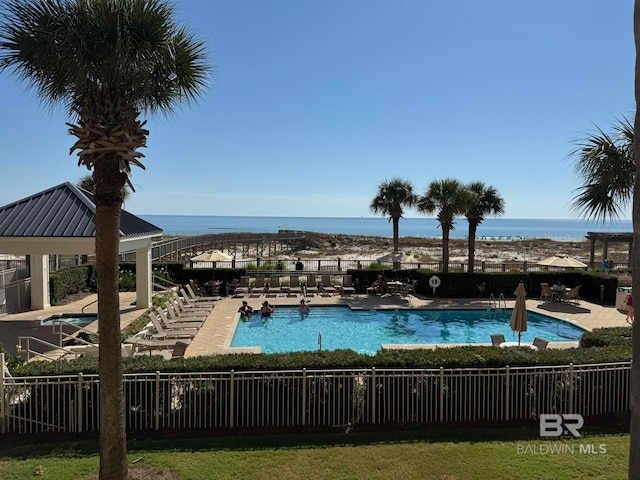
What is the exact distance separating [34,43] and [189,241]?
33.3 meters

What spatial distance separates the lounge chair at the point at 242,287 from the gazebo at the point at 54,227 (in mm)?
5968

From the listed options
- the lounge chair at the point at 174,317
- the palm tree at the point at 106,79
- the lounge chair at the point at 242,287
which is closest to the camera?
the palm tree at the point at 106,79

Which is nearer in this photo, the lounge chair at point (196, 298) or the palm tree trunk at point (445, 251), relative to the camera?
the lounge chair at point (196, 298)

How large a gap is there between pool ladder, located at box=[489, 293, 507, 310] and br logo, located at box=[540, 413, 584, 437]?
41.5 ft

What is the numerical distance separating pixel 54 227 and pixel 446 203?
18.1 metres

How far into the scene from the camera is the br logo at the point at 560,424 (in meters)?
6.91

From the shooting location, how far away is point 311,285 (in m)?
22.5

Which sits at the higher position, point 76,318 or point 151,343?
point 151,343

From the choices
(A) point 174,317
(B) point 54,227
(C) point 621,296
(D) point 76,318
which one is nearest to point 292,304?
(A) point 174,317

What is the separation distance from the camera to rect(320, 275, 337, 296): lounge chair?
22.1 metres

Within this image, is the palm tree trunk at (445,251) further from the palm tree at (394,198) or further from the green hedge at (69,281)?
the green hedge at (69,281)

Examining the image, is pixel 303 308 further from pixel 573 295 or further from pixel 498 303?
pixel 573 295

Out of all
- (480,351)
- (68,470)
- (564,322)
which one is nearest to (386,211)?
(564,322)

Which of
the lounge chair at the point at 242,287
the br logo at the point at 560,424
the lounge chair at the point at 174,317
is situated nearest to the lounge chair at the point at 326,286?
the lounge chair at the point at 242,287
